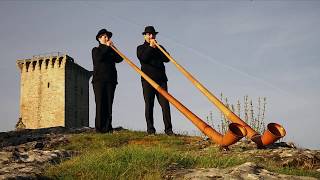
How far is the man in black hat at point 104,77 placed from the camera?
11.3m

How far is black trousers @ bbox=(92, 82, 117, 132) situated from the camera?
37.8 ft

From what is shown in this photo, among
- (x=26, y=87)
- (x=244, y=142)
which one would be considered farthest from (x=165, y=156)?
(x=26, y=87)

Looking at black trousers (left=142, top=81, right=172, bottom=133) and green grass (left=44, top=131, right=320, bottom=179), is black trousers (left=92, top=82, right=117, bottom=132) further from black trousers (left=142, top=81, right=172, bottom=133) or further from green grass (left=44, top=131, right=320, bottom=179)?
green grass (left=44, top=131, right=320, bottom=179)

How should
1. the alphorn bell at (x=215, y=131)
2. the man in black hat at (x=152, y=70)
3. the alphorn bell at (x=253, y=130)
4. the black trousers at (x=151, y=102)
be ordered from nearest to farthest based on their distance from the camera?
the alphorn bell at (x=215, y=131) < the alphorn bell at (x=253, y=130) < the man in black hat at (x=152, y=70) < the black trousers at (x=151, y=102)

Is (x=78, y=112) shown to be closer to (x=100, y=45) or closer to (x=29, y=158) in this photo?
(x=100, y=45)

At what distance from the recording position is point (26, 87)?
2031 inches

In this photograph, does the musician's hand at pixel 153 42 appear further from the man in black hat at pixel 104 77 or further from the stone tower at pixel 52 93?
the stone tower at pixel 52 93

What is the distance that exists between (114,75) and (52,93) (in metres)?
39.3

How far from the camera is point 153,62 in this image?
1127cm

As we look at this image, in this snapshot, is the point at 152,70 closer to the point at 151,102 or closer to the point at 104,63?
the point at 151,102

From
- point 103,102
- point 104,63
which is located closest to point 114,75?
point 104,63

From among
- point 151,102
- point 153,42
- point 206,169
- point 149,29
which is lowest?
point 206,169

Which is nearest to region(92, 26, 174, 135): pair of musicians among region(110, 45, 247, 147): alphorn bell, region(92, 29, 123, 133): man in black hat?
region(92, 29, 123, 133): man in black hat

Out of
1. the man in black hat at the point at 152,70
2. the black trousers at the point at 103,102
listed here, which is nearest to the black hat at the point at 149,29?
the man in black hat at the point at 152,70
